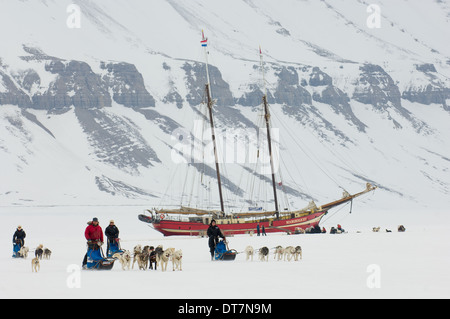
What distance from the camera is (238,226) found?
276 ft

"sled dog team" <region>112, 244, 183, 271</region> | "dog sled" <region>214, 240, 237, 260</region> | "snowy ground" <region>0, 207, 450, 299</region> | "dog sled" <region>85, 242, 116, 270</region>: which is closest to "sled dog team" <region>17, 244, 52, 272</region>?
"snowy ground" <region>0, 207, 450, 299</region>

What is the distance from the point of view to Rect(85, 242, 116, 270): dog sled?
33.8 metres

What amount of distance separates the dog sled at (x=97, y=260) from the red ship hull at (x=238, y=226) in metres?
47.8

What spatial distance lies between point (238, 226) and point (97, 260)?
166 ft

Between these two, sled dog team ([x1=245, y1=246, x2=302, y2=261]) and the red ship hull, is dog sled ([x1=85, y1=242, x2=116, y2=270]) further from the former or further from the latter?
the red ship hull

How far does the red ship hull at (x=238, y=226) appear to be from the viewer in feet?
274

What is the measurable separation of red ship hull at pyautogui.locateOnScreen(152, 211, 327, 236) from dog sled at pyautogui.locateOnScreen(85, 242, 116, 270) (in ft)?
157

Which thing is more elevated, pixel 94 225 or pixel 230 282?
pixel 94 225
